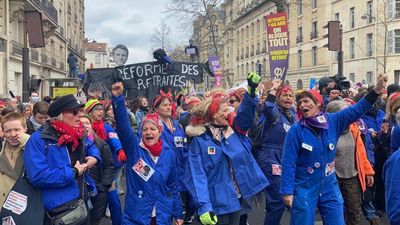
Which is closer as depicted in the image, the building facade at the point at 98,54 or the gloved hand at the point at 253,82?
the gloved hand at the point at 253,82

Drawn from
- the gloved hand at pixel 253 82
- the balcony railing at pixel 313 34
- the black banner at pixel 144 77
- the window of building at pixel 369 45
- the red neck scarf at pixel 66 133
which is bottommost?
the red neck scarf at pixel 66 133

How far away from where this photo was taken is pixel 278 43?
401 inches

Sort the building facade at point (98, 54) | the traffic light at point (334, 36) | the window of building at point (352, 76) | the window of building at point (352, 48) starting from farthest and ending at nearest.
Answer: the building facade at point (98, 54) → the window of building at point (352, 48) → the window of building at point (352, 76) → the traffic light at point (334, 36)

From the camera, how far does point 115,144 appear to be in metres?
6.25

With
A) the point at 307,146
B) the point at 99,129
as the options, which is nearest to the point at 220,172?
the point at 307,146

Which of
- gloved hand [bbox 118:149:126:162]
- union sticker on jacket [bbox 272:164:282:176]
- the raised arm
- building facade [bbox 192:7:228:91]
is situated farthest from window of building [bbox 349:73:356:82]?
the raised arm

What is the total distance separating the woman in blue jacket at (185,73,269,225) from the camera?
4211mm

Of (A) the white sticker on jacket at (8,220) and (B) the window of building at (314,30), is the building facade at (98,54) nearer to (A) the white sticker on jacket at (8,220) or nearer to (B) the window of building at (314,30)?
→ (B) the window of building at (314,30)

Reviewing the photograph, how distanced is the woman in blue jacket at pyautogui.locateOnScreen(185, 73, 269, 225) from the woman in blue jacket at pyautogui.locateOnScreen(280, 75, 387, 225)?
1.15 ft

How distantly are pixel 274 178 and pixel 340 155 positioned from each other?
0.84 m

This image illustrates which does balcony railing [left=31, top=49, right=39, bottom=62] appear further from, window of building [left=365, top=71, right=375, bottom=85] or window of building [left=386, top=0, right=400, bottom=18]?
window of building [left=386, top=0, right=400, bottom=18]

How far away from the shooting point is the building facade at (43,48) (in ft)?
76.1

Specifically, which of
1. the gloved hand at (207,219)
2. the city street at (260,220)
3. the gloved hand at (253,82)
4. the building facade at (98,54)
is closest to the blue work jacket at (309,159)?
the gloved hand at (253,82)

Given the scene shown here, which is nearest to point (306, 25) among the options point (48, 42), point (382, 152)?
point (48, 42)
